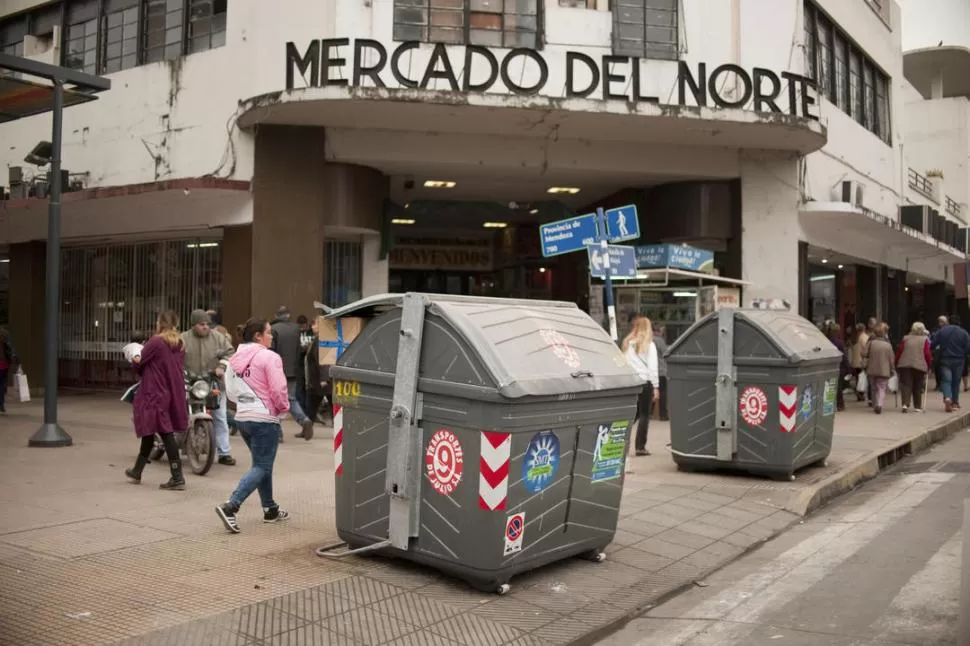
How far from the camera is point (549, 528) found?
5906 mm

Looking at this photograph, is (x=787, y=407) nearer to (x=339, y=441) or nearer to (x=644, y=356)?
(x=644, y=356)

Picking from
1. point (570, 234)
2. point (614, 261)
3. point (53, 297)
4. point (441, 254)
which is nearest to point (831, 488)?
point (614, 261)

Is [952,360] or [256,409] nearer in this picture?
[256,409]

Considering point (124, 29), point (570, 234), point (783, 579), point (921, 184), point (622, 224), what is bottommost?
point (783, 579)

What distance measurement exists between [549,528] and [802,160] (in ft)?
47.8

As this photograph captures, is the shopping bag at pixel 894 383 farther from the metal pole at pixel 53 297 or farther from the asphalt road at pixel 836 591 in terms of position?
A: the metal pole at pixel 53 297

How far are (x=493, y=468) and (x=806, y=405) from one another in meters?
5.54

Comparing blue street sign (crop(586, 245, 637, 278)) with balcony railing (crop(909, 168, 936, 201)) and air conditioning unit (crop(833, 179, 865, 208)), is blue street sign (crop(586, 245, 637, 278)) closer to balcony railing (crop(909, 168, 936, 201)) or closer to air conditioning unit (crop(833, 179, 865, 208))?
air conditioning unit (crop(833, 179, 865, 208))

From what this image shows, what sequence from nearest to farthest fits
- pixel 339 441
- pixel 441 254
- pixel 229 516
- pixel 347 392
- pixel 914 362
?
1. pixel 347 392
2. pixel 339 441
3. pixel 229 516
4. pixel 914 362
5. pixel 441 254

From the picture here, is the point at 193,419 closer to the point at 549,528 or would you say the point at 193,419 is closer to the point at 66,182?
the point at 549,528

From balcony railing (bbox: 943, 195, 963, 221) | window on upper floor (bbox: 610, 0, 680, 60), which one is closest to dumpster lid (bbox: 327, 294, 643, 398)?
window on upper floor (bbox: 610, 0, 680, 60)

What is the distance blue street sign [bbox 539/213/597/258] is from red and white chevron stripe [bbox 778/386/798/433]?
99.8 inches

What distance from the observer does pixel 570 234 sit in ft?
31.8

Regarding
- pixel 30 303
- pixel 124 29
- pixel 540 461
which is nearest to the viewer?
pixel 540 461
